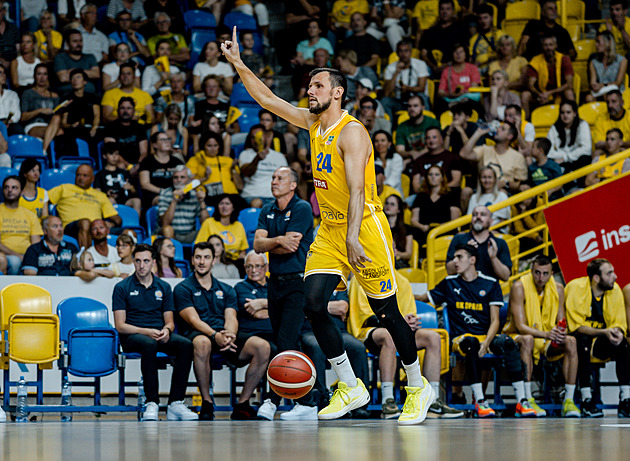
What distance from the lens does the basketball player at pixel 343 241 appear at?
598 cm

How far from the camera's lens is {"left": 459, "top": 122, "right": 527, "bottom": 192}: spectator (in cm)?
1249

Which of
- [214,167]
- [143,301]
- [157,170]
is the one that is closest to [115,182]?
[157,170]

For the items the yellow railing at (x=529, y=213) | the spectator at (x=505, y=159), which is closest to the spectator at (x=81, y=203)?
the yellow railing at (x=529, y=213)

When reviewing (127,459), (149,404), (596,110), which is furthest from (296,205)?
(596,110)

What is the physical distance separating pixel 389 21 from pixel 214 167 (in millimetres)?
5133

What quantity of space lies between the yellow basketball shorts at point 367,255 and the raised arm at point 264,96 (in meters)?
0.80

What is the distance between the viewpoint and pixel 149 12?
15.3 metres

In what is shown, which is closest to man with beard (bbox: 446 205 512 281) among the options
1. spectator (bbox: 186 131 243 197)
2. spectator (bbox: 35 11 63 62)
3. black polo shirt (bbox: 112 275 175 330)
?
black polo shirt (bbox: 112 275 175 330)

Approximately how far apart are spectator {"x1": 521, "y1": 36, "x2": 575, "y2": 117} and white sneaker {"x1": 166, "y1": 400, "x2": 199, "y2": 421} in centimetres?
819

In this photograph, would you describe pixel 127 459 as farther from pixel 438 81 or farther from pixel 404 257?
pixel 438 81

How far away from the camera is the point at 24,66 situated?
13.8m

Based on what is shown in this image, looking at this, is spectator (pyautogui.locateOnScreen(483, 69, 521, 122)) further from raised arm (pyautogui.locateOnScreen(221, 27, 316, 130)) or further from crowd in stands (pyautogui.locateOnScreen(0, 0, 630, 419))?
raised arm (pyautogui.locateOnScreen(221, 27, 316, 130))

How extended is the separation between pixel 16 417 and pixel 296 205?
10.5ft

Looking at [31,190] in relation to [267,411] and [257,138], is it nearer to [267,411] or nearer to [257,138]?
[257,138]
